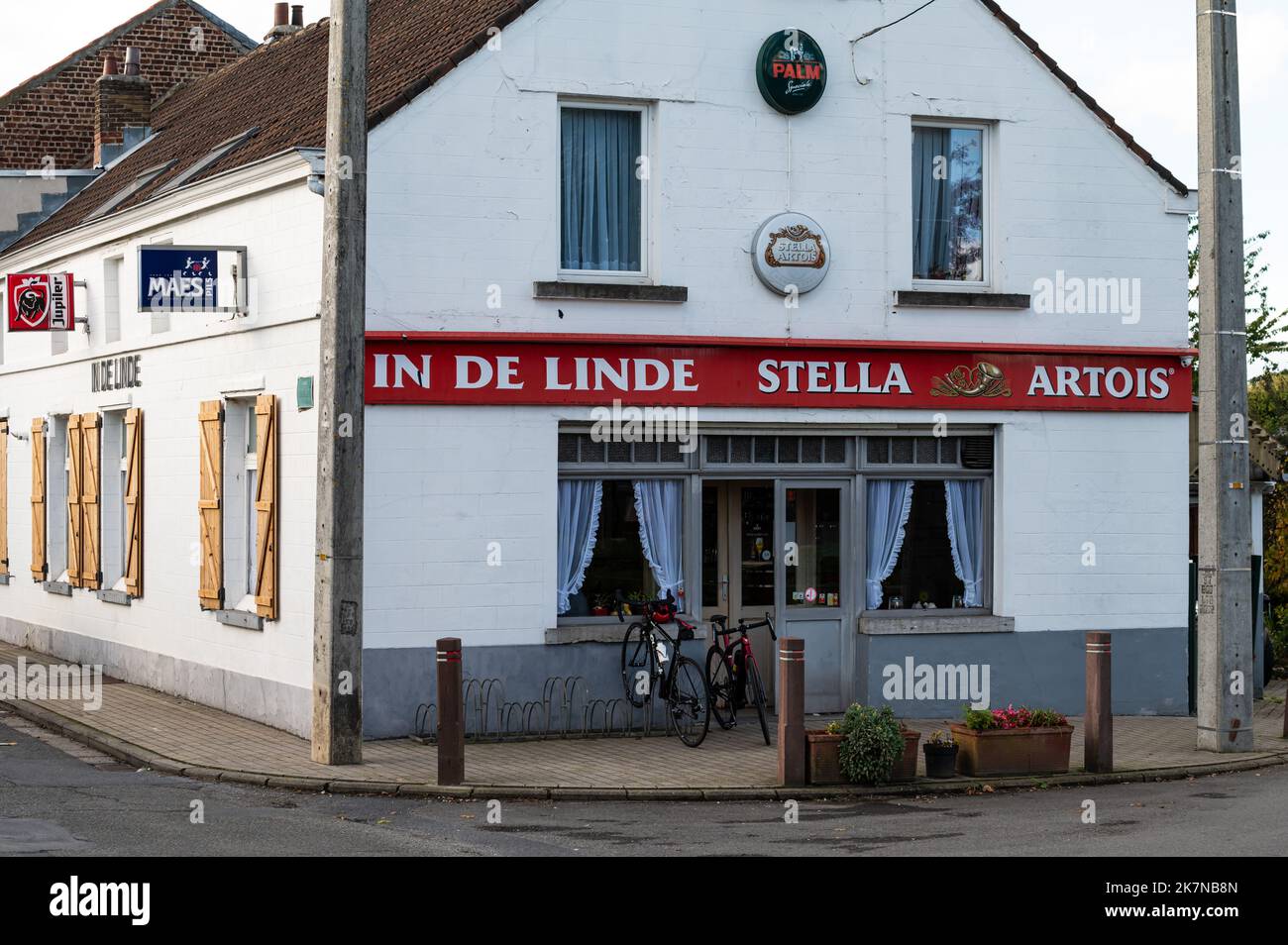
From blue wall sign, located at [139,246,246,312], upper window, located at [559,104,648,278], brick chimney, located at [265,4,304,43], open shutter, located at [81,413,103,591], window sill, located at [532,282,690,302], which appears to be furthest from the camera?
brick chimney, located at [265,4,304,43]

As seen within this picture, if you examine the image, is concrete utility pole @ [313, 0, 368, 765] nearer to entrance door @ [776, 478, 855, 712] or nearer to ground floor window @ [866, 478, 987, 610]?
entrance door @ [776, 478, 855, 712]

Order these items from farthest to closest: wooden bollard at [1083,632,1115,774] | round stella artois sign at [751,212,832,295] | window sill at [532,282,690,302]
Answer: round stella artois sign at [751,212,832,295] → window sill at [532,282,690,302] → wooden bollard at [1083,632,1115,774]

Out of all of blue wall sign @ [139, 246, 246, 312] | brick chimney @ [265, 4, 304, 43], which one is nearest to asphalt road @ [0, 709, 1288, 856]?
blue wall sign @ [139, 246, 246, 312]

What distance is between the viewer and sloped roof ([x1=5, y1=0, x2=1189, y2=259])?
16312 mm

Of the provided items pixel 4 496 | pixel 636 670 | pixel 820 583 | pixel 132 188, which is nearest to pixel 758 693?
pixel 636 670

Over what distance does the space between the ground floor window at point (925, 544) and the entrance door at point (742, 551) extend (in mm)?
991

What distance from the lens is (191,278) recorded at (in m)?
17.1

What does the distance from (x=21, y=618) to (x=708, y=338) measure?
40.7ft

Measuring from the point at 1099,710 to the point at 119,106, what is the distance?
20.5 m

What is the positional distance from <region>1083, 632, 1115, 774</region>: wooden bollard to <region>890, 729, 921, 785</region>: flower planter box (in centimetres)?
153

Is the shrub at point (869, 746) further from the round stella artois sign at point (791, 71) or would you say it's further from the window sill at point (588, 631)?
the round stella artois sign at point (791, 71)

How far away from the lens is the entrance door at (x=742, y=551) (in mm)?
17250
